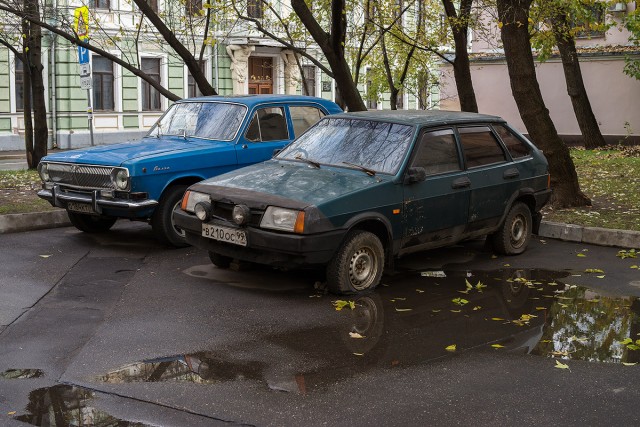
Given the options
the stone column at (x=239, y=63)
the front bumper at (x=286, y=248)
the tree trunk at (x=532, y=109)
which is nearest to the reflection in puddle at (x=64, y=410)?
the front bumper at (x=286, y=248)

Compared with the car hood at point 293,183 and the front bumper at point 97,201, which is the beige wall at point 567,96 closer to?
the front bumper at point 97,201

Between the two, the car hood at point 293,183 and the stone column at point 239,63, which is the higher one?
the stone column at point 239,63

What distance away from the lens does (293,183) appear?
26.4 ft

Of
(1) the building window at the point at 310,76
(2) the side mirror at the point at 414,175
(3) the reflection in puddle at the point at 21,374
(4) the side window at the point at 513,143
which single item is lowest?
(3) the reflection in puddle at the point at 21,374

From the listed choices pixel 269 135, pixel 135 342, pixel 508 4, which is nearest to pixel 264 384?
pixel 135 342

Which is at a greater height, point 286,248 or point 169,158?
point 169,158

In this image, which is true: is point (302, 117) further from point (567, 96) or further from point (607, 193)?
point (567, 96)

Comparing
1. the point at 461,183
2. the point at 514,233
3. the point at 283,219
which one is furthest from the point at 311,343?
the point at 514,233

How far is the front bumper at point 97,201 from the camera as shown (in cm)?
971

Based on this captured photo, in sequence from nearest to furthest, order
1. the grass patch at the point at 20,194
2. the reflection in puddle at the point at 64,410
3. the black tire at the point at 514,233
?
the reflection in puddle at the point at 64,410 → the black tire at the point at 514,233 → the grass patch at the point at 20,194

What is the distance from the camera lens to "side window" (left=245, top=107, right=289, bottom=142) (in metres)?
11.0

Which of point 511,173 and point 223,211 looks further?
point 511,173

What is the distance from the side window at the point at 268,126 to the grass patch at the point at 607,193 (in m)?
3.74

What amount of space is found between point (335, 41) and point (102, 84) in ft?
69.4
